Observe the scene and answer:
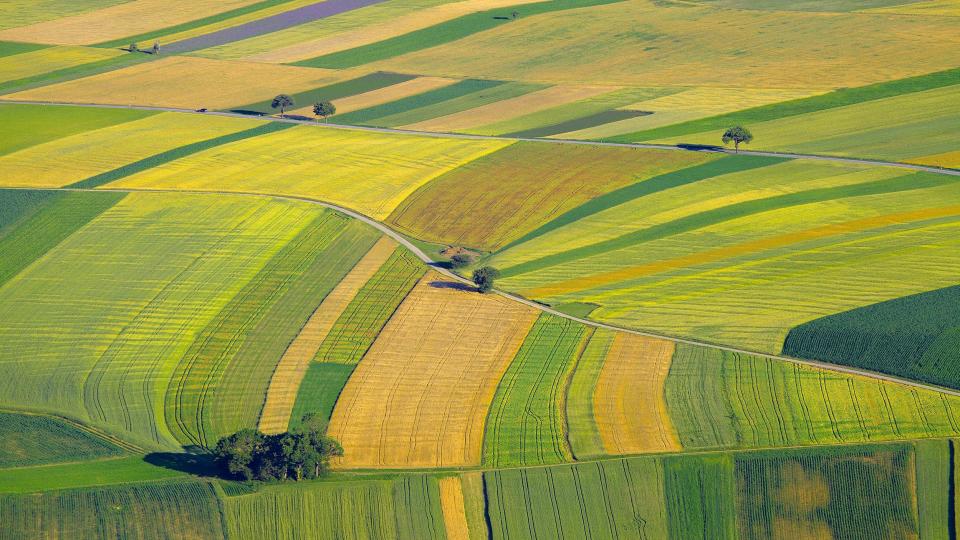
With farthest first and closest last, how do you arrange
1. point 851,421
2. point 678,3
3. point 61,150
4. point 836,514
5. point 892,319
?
point 678,3 → point 61,150 → point 892,319 → point 851,421 → point 836,514

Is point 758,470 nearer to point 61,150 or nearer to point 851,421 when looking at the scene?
point 851,421

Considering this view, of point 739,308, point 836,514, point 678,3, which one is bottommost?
point 836,514

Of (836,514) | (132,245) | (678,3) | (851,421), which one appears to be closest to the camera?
(836,514)

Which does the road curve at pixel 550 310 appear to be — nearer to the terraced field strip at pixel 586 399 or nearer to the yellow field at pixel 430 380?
the yellow field at pixel 430 380

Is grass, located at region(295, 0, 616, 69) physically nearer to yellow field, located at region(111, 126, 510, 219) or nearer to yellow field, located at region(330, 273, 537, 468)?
yellow field, located at region(111, 126, 510, 219)

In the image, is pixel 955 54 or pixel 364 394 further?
pixel 955 54

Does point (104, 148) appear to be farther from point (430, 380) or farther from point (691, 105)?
point (430, 380)

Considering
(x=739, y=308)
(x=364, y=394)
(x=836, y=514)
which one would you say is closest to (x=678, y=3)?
(x=739, y=308)

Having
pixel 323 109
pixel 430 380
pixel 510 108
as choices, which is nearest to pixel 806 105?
pixel 510 108
